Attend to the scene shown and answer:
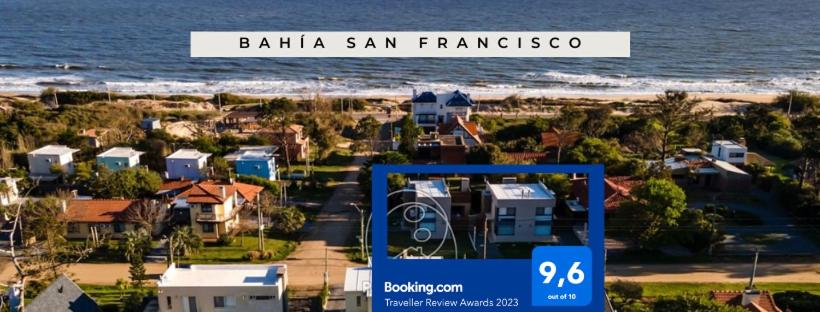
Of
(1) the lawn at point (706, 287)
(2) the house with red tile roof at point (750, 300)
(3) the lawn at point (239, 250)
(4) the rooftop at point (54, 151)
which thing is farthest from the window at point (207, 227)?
(2) the house with red tile roof at point (750, 300)

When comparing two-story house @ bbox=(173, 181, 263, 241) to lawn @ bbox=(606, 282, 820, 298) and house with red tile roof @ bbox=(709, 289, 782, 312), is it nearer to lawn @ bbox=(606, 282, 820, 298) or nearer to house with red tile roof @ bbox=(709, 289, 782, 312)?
lawn @ bbox=(606, 282, 820, 298)

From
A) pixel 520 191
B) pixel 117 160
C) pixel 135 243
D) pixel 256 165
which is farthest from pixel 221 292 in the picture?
pixel 117 160

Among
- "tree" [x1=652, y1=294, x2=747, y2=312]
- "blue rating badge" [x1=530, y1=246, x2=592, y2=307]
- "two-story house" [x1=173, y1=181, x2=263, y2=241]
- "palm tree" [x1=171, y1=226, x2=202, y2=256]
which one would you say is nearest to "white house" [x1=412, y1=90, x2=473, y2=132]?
"two-story house" [x1=173, y1=181, x2=263, y2=241]

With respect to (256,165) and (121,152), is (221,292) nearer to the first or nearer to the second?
(256,165)

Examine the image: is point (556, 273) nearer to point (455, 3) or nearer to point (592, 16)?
point (592, 16)

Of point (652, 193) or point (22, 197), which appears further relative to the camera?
point (22, 197)

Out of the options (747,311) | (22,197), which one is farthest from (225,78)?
(747,311)
